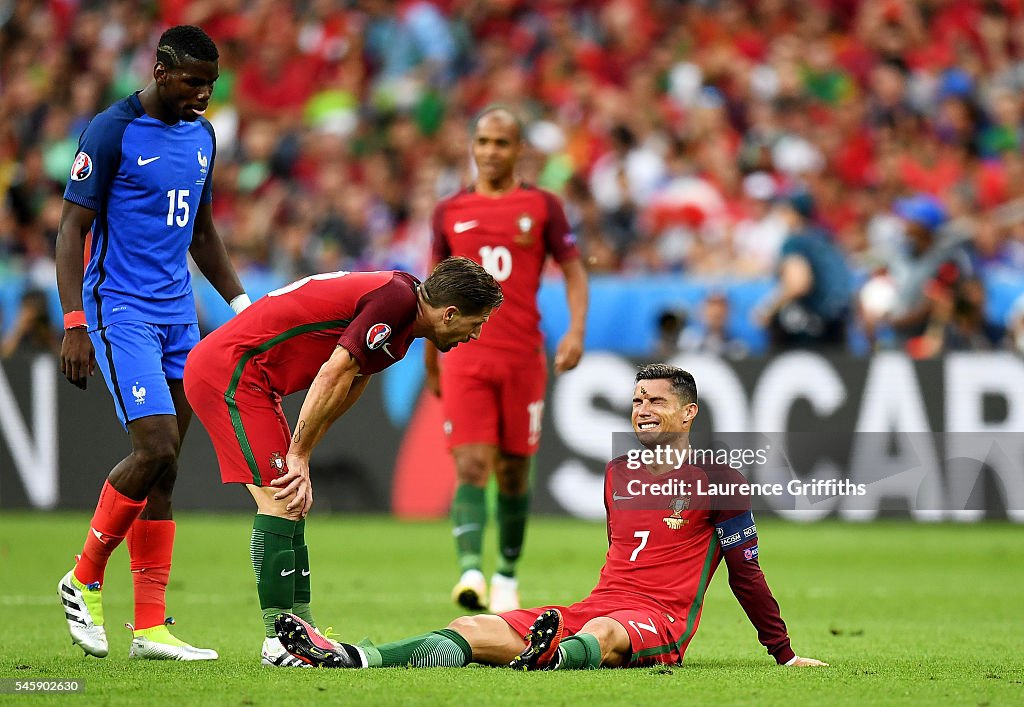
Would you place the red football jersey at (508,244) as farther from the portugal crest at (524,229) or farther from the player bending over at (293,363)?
the player bending over at (293,363)

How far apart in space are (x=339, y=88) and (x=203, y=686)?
1548cm

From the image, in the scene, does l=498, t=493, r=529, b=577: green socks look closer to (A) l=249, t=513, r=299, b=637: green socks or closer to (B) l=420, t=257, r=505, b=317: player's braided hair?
(A) l=249, t=513, r=299, b=637: green socks

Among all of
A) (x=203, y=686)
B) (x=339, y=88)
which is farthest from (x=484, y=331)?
(x=339, y=88)

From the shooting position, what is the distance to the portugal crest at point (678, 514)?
6.30 metres

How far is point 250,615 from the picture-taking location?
8.52 m

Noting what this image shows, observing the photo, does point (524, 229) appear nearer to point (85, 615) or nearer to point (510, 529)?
point (510, 529)

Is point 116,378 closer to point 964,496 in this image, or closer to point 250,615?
point 250,615

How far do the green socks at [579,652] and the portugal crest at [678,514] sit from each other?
0.61 m

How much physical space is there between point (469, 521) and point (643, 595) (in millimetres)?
2880

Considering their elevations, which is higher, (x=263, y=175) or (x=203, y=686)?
(x=263, y=175)

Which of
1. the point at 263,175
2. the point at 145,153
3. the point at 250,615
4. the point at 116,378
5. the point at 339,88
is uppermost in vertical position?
the point at 339,88

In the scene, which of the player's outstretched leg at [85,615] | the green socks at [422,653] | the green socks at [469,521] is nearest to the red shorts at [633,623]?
the green socks at [422,653]

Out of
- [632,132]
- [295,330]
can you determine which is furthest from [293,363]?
[632,132]

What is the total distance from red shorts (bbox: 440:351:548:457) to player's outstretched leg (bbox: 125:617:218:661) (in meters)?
2.68
